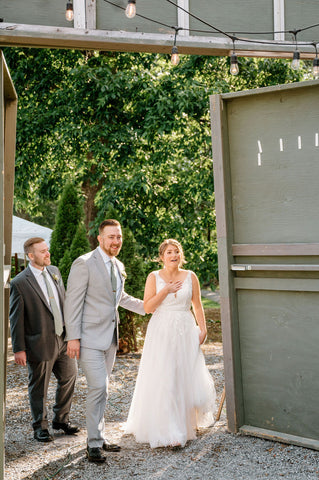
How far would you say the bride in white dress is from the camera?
17.6 feet

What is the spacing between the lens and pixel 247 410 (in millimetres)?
5578

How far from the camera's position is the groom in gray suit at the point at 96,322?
5055mm

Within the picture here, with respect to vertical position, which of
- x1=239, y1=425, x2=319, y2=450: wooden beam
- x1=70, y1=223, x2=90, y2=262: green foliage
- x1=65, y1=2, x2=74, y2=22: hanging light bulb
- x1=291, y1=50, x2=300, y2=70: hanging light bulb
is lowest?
x1=239, y1=425, x2=319, y2=450: wooden beam

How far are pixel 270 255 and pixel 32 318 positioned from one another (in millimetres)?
2357

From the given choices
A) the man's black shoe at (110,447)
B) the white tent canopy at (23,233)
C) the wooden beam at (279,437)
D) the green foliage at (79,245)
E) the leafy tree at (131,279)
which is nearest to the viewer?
the wooden beam at (279,437)

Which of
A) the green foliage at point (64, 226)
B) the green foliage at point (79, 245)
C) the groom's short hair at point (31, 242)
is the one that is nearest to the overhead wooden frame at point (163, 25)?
the groom's short hair at point (31, 242)

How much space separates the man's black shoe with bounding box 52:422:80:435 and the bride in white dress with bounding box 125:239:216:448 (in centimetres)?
54

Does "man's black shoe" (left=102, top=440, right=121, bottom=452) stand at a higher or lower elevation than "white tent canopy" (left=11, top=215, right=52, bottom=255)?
lower

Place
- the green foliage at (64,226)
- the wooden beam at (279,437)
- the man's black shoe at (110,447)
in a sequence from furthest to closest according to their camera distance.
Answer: the green foliage at (64,226) < the man's black shoe at (110,447) < the wooden beam at (279,437)

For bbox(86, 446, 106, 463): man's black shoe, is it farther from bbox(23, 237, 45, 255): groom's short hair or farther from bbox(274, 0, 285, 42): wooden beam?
bbox(274, 0, 285, 42): wooden beam

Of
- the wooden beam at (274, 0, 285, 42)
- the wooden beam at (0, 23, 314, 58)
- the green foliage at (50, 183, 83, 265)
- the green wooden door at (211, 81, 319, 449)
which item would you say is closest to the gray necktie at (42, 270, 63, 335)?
the green wooden door at (211, 81, 319, 449)

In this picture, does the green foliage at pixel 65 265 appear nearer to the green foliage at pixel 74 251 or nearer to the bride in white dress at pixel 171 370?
the green foliage at pixel 74 251

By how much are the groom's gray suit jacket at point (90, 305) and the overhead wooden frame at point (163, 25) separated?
7.71 feet

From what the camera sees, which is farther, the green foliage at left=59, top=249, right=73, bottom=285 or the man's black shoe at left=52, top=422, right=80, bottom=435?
the green foliage at left=59, top=249, right=73, bottom=285
